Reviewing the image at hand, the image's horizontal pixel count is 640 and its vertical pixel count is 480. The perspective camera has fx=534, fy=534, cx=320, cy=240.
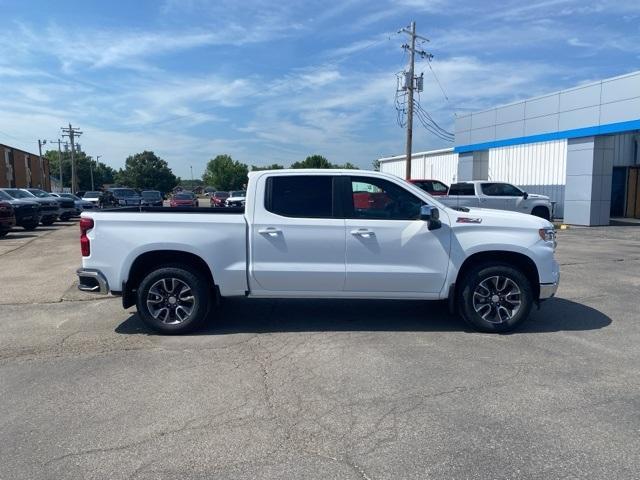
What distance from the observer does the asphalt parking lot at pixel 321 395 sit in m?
3.47

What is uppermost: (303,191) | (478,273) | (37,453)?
(303,191)

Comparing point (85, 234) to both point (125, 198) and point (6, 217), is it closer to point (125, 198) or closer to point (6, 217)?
point (6, 217)

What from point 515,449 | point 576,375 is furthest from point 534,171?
point 515,449

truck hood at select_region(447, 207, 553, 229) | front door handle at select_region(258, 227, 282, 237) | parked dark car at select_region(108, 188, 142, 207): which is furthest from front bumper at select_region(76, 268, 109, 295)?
parked dark car at select_region(108, 188, 142, 207)

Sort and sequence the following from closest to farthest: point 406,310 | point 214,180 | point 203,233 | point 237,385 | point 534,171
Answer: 1. point 237,385
2. point 203,233
3. point 406,310
4. point 534,171
5. point 214,180

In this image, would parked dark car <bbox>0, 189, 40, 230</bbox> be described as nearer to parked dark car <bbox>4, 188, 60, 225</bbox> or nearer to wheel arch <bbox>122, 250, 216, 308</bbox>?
parked dark car <bbox>4, 188, 60, 225</bbox>

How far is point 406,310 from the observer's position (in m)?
7.46

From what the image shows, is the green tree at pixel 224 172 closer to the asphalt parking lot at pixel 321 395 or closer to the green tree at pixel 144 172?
the green tree at pixel 144 172

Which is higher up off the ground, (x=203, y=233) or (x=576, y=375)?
(x=203, y=233)

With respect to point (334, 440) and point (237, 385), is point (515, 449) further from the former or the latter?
point (237, 385)

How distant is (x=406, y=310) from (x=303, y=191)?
2.37m

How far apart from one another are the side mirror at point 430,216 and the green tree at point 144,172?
10869 cm

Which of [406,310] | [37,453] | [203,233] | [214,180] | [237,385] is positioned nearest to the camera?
[37,453]

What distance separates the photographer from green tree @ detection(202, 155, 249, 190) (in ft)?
382
